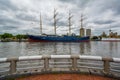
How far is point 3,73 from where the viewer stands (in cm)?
481

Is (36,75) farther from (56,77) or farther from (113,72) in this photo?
(113,72)

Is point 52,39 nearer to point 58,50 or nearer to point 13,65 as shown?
point 58,50

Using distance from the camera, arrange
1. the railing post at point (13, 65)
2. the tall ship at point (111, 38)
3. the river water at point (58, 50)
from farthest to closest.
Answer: the tall ship at point (111, 38) → the river water at point (58, 50) → the railing post at point (13, 65)

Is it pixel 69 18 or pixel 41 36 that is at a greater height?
pixel 69 18

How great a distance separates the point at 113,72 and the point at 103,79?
0.75 metres

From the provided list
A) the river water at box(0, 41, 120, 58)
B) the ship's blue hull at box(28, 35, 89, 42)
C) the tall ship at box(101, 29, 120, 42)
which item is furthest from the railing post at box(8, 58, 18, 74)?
the tall ship at box(101, 29, 120, 42)

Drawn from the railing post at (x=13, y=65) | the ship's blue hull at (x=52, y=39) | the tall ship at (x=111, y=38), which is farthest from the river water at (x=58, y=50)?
the tall ship at (x=111, y=38)

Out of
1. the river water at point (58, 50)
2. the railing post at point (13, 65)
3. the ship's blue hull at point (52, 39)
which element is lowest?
the river water at point (58, 50)

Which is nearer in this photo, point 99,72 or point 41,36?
point 99,72

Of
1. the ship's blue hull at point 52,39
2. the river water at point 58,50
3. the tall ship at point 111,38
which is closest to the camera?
the river water at point 58,50

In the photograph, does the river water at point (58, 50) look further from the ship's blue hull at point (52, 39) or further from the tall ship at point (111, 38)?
the tall ship at point (111, 38)

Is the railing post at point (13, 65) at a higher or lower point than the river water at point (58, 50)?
higher

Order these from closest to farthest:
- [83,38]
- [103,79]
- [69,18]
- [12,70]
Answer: [103,79] < [12,70] < [83,38] < [69,18]

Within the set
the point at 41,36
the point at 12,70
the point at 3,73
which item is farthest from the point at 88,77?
the point at 41,36
